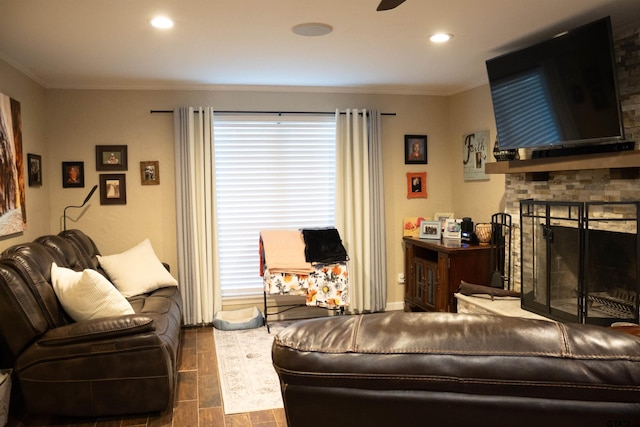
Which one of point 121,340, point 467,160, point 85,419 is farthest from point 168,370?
point 467,160

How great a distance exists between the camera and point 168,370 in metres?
2.99

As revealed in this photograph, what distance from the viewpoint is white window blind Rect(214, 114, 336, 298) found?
5.16 m

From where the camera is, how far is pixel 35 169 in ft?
14.3

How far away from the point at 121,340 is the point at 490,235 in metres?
3.22

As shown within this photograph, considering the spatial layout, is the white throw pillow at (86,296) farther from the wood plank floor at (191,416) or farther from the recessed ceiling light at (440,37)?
the recessed ceiling light at (440,37)

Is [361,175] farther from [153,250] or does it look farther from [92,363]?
[92,363]

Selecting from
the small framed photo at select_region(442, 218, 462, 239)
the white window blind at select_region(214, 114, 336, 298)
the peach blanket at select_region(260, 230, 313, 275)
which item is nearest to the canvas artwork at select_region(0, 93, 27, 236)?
the white window blind at select_region(214, 114, 336, 298)

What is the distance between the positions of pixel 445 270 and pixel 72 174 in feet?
11.6

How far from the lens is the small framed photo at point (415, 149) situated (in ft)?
18.1

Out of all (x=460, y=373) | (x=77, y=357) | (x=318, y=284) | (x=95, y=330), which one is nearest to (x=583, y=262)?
(x=318, y=284)

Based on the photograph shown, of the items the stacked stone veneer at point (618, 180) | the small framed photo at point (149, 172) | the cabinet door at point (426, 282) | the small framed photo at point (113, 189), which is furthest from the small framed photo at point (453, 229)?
the small framed photo at point (113, 189)

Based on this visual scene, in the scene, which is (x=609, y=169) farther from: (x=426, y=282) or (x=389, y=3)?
(x=389, y=3)

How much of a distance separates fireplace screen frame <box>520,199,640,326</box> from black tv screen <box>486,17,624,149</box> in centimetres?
47

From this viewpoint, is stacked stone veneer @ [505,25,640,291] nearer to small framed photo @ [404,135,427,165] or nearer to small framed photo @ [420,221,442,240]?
small framed photo @ [420,221,442,240]
